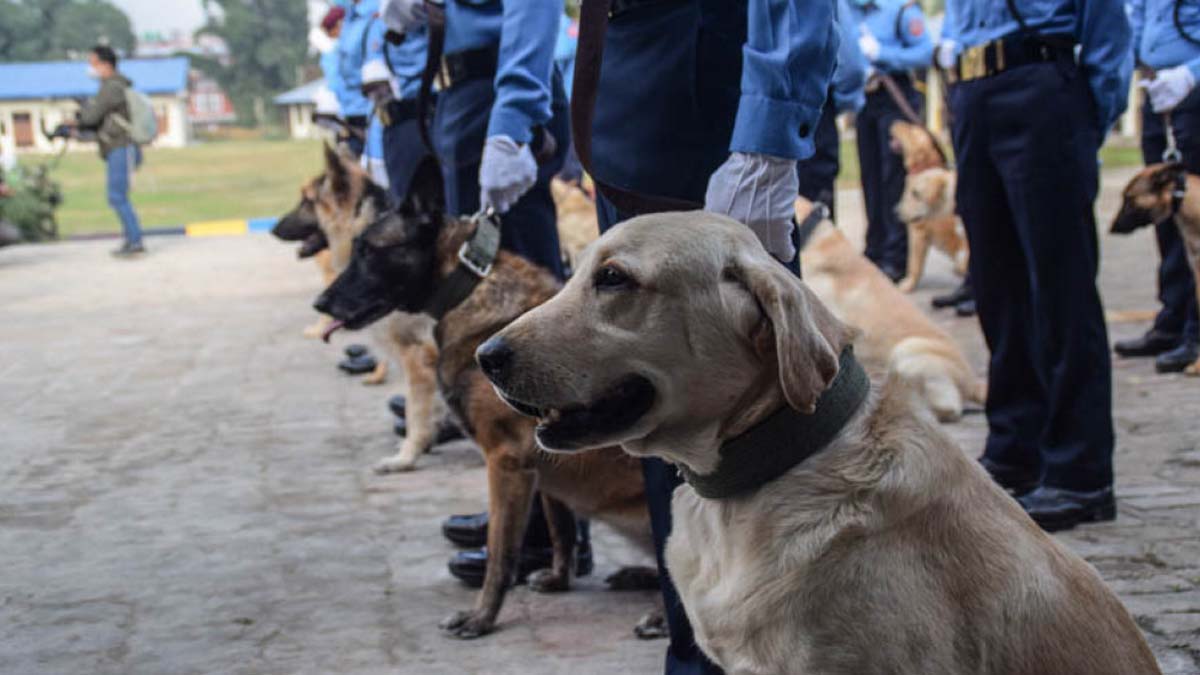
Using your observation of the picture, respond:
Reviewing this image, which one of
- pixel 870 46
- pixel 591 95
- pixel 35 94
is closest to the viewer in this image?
pixel 591 95

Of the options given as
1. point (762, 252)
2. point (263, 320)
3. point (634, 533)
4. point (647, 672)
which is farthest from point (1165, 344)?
point (263, 320)

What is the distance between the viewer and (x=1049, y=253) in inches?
180

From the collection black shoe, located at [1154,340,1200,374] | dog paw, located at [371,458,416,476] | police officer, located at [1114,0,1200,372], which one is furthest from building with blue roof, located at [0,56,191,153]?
black shoe, located at [1154,340,1200,374]

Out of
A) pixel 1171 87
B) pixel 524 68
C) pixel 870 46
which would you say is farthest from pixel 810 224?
pixel 870 46

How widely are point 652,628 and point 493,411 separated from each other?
2.75ft

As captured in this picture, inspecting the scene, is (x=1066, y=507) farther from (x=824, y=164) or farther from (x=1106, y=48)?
(x=824, y=164)

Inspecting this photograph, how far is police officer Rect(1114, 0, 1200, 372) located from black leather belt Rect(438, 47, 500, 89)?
3.39 metres

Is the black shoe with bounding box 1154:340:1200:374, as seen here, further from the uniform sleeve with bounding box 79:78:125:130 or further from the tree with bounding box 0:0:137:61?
the tree with bounding box 0:0:137:61

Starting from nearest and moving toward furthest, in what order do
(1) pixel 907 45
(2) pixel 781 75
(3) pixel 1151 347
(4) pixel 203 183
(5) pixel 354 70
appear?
(2) pixel 781 75 < (3) pixel 1151 347 < (5) pixel 354 70 < (1) pixel 907 45 < (4) pixel 203 183

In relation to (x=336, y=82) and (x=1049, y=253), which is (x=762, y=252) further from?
(x=336, y=82)

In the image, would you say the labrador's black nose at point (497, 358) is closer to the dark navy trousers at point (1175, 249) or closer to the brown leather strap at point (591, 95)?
the brown leather strap at point (591, 95)

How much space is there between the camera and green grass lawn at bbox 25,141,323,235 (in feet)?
92.1

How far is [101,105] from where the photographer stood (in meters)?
17.2

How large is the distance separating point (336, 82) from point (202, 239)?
9889mm
